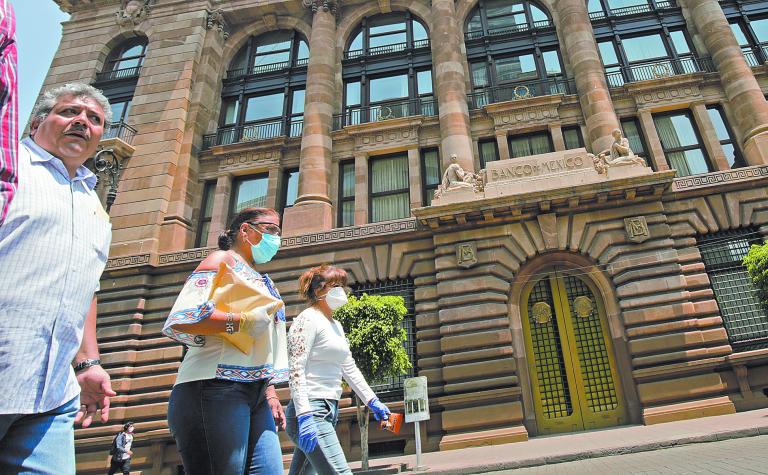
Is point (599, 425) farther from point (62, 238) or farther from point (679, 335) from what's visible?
point (62, 238)

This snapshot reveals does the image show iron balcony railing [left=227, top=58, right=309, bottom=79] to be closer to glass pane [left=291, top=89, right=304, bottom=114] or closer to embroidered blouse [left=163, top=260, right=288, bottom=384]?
glass pane [left=291, top=89, right=304, bottom=114]

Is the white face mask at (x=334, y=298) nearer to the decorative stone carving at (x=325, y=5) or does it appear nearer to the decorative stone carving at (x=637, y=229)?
the decorative stone carving at (x=637, y=229)

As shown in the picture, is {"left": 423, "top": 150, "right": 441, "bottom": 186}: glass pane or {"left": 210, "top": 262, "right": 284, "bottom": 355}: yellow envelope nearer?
{"left": 210, "top": 262, "right": 284, "bottom": 355}: yellow envelope

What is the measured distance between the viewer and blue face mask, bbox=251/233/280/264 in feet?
12.2

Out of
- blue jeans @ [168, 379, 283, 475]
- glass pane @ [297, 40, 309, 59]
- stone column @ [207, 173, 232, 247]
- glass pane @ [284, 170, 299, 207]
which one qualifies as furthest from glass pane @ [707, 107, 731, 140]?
blue jeans @ [168, 379, 283, 475]

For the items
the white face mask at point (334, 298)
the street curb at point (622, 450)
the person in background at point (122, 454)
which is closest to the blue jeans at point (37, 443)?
the white face mask at point (334, 298)

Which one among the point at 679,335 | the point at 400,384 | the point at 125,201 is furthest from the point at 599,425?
the point at 125,201

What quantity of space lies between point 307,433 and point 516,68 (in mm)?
20924

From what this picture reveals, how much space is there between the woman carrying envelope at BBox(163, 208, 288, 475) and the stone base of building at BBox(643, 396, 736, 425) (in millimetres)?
12938

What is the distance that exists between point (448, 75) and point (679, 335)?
13.4 metres

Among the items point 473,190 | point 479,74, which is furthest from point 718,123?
point 473,190

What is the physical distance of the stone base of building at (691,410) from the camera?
12.3 metres

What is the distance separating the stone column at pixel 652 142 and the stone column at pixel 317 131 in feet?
43.5

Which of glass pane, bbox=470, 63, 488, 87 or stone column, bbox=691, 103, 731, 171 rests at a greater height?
glass pane, bbox=470, 63, 488, 87
